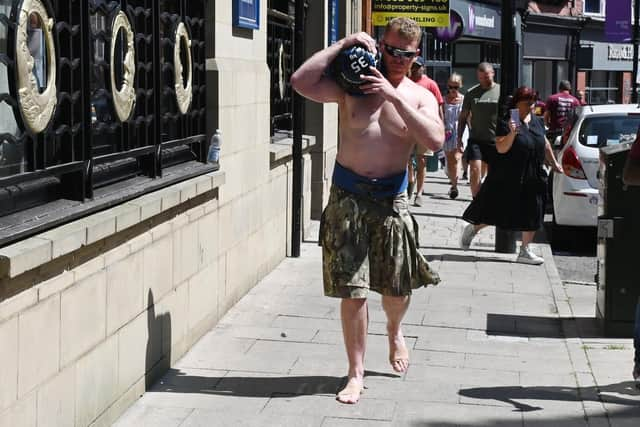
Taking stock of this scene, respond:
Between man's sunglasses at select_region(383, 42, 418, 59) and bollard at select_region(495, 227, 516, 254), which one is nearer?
man's sunglasses at select_region(383, 42, 418, 59)

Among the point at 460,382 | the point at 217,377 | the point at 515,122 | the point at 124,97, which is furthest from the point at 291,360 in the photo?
the point at 515,122

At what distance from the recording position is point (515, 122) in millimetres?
10766

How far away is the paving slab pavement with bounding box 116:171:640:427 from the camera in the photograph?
587 cm

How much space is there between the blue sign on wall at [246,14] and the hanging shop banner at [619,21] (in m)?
24.5

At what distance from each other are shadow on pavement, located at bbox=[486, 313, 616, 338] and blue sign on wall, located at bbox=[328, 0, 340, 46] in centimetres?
579

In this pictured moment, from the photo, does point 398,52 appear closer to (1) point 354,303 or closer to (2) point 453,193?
(1) point 354,303

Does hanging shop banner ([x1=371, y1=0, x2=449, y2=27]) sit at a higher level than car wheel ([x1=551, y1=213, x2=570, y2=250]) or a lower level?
higher

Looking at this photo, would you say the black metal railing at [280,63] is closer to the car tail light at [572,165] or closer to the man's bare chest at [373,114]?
the car tail light at [572,165]

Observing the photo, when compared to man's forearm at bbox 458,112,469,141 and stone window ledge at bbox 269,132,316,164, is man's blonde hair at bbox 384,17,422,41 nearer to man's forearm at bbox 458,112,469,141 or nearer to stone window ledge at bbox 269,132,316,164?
stone window ledge at bbox 269,132,316,164

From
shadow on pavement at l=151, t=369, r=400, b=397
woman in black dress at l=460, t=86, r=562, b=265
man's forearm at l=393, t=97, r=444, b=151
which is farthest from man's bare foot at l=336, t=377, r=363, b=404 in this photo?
woman in black dress at l=460, t=86, r=562, b=265

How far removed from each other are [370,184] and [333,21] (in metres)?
8.12

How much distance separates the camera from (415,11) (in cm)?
1700

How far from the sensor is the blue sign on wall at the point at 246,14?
27.8 feet

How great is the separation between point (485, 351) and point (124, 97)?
108 inches
